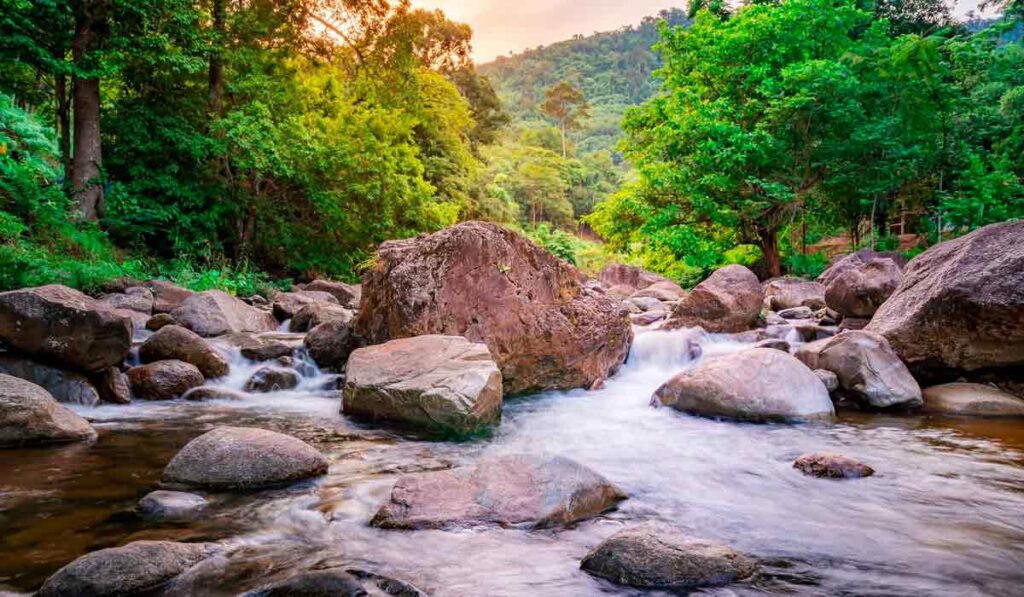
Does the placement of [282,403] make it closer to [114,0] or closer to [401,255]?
[401,255]

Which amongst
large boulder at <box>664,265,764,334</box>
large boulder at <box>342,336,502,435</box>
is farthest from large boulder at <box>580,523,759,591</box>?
large boulder at <box>664,265,764,334</box>

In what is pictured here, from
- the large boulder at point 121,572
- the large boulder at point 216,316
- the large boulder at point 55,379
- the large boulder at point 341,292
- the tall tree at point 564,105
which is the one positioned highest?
the tall tree at point 564,105

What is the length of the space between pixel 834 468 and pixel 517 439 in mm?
2461

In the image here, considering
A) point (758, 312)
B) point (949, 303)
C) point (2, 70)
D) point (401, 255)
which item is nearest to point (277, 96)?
point (2, 70)

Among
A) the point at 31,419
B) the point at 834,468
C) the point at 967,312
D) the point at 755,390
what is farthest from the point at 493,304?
the point at 967,312

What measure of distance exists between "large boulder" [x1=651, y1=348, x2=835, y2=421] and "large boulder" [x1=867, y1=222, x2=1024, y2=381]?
1309mm

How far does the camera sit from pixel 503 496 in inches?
132

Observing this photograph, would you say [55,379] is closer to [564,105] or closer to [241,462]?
[241,462]

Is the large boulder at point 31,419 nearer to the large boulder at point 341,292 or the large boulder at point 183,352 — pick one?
the large boulder at point 183,352

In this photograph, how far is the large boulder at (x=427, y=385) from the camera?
5027 mm

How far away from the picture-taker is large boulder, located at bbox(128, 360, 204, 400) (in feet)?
20.9

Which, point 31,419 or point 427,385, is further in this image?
point 427,385

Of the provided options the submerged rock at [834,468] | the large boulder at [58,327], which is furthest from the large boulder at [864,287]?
the large boulder at [58,327]

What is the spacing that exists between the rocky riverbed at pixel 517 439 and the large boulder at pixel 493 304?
0.03 metres
